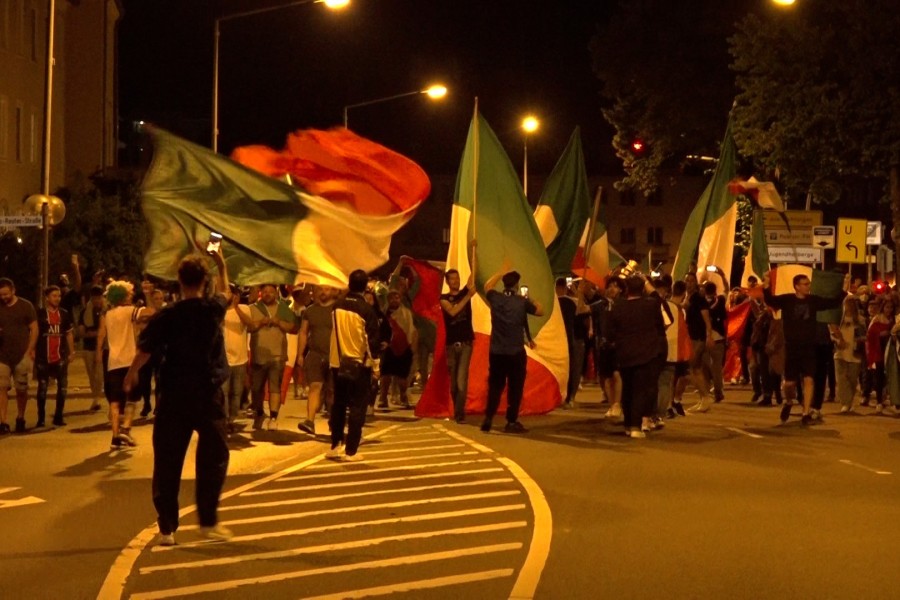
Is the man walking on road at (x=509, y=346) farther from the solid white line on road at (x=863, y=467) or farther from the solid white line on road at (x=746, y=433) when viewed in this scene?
the solid white line on road at (x=863, y=467)

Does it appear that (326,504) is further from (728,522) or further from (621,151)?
(621,151)

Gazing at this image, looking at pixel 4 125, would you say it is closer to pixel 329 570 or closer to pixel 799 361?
pixel 799 361

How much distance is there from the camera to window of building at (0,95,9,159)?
39.2 metres

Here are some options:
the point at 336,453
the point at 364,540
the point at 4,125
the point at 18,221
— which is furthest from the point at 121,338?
the point at 4,125

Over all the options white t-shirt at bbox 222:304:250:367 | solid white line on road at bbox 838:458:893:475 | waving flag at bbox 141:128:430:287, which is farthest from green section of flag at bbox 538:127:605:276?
solid white line on road at bbox 838:458:893:475

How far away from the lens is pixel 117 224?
3878 centimetres

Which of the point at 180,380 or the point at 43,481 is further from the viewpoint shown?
the point at 43,481

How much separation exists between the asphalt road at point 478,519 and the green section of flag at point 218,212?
6.32ft

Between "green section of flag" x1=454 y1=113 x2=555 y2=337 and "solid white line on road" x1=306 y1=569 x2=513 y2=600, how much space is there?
9.75 metres

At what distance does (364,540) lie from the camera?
8.85 metres

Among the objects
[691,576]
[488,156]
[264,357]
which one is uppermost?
[488,156]

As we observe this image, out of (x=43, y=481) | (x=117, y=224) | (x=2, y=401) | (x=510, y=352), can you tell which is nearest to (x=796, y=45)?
(x=117, y=224)

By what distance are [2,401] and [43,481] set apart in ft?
13.1

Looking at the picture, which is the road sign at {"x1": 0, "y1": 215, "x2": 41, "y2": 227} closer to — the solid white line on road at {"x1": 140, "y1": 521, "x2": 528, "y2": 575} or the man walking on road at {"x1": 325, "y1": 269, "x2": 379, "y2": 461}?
the man walking on road at {"x1": 325, "y1": 269, "x2": 379, "y2": 461}
